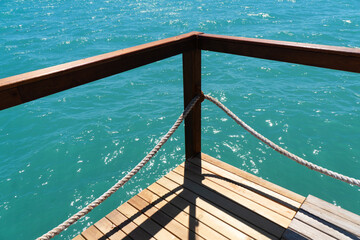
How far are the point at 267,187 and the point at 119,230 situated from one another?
4.65 ft

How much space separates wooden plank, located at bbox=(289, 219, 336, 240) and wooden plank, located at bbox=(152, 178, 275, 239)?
0.20 m

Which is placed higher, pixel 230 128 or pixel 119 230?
pixel 119 230

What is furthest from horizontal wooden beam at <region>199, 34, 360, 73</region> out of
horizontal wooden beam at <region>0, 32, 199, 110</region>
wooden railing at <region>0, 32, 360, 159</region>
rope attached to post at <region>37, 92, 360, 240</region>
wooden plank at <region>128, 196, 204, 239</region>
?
wooden plank at <region>128, 196, 204, 239</region>

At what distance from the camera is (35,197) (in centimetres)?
484

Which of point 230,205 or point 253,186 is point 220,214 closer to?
point 230,205

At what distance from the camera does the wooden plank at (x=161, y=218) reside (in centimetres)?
219

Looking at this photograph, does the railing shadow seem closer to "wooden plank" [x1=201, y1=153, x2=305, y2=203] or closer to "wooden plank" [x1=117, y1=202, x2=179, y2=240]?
"wooden plank" [x1=117, y1=202, x2=179, y2=240]

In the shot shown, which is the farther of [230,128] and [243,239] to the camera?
[230,128]

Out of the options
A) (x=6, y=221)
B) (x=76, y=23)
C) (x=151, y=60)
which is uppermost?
(x=151, y=60)

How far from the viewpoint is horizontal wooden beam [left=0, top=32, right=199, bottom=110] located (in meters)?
1.42

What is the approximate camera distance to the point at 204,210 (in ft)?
7.84

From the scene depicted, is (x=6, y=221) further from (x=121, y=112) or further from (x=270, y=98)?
(x=270, y=98)

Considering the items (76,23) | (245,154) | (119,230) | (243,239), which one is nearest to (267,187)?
(243,239)

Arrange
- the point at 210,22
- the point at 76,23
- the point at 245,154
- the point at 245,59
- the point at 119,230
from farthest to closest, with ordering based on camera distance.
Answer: the point at 76,23, the point at 210,22, the point at 245,59, the point at 245,154, the point at 119,230
